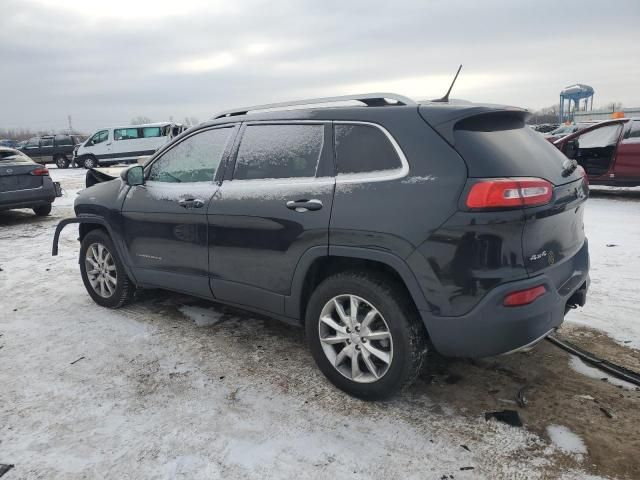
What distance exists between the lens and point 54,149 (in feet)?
89.2

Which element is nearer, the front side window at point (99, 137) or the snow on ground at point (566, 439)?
the snow on ground at point (566, 439)

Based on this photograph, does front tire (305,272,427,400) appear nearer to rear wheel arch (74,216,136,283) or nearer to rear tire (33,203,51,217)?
rear wheel arch (74,216,136,283)

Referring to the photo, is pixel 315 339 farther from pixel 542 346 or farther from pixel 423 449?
pixel 542 346

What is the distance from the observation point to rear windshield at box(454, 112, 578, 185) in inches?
95.0

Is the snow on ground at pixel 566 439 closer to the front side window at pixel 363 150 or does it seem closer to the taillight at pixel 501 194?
the taillight at pixel 501 194

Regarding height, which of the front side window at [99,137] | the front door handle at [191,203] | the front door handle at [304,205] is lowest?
the front door handle at [191,203]

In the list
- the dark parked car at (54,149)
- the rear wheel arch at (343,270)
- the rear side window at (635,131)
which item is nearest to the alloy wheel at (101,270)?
the rear wheel arch at (343,270)

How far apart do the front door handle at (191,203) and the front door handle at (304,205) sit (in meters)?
0.88

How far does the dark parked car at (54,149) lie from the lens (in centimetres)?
2714

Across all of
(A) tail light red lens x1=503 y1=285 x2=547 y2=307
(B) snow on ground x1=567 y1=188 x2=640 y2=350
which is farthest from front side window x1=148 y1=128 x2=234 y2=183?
(B) snow on ground x1=567 y1=188 x2=640 y2=350

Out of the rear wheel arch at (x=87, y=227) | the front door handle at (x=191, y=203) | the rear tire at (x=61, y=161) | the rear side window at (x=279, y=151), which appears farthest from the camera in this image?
the rear tire at (x=61, y=161)

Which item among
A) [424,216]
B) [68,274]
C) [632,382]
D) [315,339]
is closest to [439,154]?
[424,216]

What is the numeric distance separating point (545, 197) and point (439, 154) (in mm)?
592

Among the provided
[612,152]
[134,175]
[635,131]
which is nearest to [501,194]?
[134,175]
